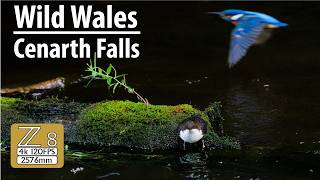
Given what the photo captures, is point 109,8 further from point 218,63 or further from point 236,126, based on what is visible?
point 218,63

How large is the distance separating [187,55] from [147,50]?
77 centimetres

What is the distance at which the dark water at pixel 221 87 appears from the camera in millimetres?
5230

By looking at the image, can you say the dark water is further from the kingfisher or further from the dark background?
the kingfisher

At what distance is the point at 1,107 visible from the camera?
593 cm

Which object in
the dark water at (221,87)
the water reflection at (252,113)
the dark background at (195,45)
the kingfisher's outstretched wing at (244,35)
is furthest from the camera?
the dark background at (195,45)

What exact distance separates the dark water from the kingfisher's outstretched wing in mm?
956

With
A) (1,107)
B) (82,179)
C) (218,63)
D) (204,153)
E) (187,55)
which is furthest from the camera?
(187,55)

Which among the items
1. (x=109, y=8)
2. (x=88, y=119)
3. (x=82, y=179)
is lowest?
(x=82, y=179)

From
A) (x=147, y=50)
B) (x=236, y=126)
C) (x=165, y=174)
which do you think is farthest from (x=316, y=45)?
(x=165, y=174)

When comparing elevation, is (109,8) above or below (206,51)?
above

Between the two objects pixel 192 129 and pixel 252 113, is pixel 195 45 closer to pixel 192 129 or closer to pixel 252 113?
pixel 252 113

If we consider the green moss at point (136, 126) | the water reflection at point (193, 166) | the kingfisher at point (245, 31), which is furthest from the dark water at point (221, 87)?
the kingfisher at point (245, 31)

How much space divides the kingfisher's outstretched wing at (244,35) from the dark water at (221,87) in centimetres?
96

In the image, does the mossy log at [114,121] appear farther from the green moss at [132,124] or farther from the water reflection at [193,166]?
the water reflection at [193,166]
